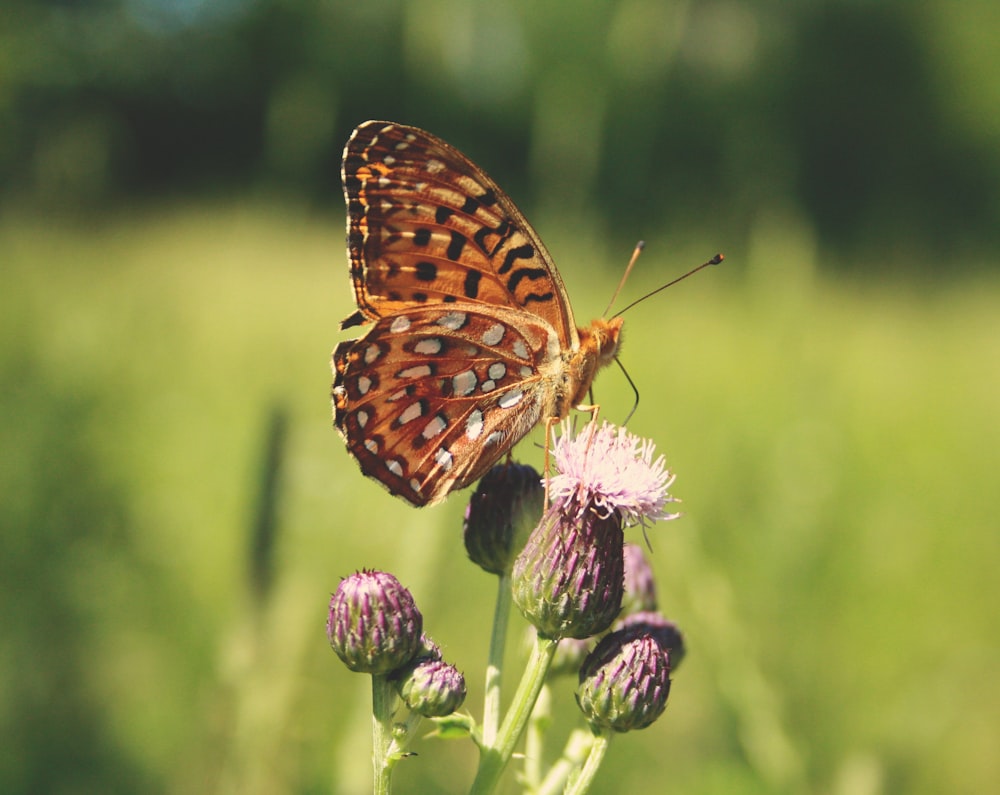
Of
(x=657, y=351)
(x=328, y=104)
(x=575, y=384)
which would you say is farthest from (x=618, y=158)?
(x=575, y=384)

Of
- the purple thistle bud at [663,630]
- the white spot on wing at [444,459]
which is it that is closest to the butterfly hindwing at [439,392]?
the white spot on wing at [444,459]

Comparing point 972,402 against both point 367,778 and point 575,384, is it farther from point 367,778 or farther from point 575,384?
point 367,778

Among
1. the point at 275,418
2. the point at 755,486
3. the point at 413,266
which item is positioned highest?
the point at 413,266

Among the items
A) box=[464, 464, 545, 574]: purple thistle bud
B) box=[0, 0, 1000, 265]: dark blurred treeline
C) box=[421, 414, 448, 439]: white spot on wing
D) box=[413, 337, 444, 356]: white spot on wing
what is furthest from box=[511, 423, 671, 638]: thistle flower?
box=[0, 0, 1000, 265]: dark blurred treeline

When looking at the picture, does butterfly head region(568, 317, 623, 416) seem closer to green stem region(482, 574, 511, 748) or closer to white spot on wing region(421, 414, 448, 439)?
white spot on wing region(421, 414, 448, 439)

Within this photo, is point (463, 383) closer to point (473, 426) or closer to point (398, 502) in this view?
point (473, 426)
